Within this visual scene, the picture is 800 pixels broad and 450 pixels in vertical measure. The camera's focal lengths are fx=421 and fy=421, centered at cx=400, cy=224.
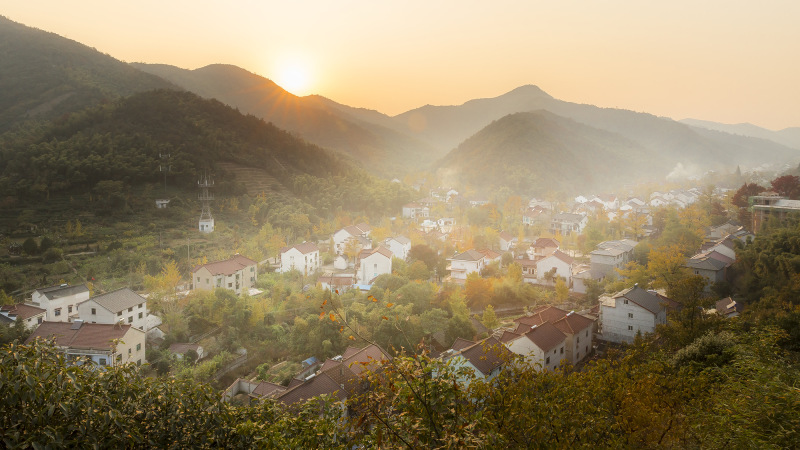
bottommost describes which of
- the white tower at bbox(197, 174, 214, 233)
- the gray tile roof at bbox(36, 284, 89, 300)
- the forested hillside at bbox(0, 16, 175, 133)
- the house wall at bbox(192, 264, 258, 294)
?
the house wall at bbox(192, 264, 258, 294)

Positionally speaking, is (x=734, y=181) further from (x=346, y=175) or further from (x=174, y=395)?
(x=174, y=395)

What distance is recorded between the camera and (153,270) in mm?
19938

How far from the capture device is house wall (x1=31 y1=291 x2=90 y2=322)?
14500 millimetres

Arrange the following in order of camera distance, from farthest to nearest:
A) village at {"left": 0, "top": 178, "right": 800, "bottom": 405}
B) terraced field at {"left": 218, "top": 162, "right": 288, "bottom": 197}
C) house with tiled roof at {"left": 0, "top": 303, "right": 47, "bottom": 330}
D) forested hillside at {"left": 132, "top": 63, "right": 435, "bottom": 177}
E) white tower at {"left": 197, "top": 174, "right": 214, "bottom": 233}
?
forested hillside at {"left": 132, "top": 63, "right": 435, "bottom": 177}, terraced field at {"left": 218, "top": 162, "right": 288, "bottom": 197}, white tower at {"left": 197, "top": 174, "right": 214, "bottom": 233}, house with tiled roof at {"left": 0, "top": 303, "right": 47, "bottom": 330}, village at {"left": 0, "top": 178, "right": 800, "bottom": 405}

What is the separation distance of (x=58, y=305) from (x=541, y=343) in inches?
639

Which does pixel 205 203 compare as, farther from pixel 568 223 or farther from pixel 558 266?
pixel 568 223

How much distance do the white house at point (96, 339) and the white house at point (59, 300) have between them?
2612 millimetres

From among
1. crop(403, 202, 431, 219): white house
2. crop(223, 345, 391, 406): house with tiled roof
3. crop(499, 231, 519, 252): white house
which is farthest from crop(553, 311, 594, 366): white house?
crop(403, 202, 431, 219): white house

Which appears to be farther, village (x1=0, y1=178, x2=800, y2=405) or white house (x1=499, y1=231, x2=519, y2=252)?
white house (x1=499, y1=231, x2=519, y2=252)

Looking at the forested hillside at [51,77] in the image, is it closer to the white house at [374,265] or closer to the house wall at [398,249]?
the house wall at [398,249]

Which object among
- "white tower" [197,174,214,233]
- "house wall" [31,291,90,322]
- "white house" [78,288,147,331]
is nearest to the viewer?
"white house" [78,288,147,331]

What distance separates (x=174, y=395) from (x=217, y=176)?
3403 cm

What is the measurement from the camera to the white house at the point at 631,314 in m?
13.9

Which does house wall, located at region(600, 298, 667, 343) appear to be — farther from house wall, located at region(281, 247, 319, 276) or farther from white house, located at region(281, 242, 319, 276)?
house wall, located at region(281, 247, 319, 276)
